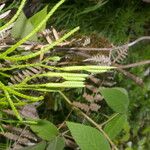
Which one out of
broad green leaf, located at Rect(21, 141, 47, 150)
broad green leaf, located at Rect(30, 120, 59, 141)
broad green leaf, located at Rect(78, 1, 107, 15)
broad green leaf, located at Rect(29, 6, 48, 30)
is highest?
broad green leaf, located at Rect(29, 6, 48, 30)

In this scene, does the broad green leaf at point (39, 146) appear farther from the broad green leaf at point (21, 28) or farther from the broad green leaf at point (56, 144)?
the broad green leaf at point (21, 28)

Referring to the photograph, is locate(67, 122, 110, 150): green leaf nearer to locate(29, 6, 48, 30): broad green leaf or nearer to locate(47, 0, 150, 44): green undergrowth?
locate(29, 6, 48, 30): broad green leaf

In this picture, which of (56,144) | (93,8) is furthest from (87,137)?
(93,8)

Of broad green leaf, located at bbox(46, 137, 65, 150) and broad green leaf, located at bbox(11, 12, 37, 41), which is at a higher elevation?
broad green leaf, located at bbox(11, 12, 37, 41)

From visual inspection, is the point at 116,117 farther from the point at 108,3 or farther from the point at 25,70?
the point at 108,3

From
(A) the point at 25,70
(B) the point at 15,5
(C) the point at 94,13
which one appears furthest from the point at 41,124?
(C) the point at 94,13

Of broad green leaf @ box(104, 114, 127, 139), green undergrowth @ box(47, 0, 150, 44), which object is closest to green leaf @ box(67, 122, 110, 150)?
broad green leaf @ box(104, 114, 127, 139)

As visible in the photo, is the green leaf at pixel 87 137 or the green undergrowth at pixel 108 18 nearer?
the green leaf at pixel 87 137

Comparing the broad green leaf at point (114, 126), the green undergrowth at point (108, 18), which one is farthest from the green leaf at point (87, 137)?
the green undergrowth at point (108, 18)

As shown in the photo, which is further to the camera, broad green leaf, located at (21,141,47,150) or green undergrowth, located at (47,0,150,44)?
green undergrowth, located at (47,0,150,44)
